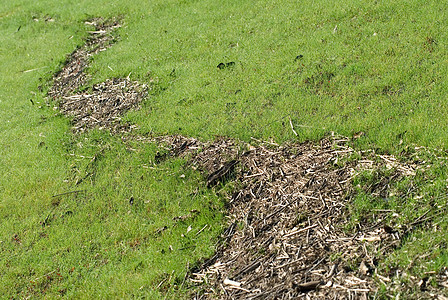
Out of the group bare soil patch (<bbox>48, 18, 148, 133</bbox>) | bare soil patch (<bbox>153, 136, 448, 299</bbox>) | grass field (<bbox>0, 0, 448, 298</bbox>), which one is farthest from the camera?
bare soil patch (<bbox>48, 18, 148, 133</bbox>)

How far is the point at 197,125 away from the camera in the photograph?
8.68m

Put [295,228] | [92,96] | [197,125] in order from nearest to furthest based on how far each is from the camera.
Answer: [295,228], [197,125], [92,96]

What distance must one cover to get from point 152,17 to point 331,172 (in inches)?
335

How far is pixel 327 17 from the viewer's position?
34.4 feet

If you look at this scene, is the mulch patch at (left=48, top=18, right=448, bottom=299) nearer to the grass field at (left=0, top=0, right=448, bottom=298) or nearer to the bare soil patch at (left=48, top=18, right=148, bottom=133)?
the grass field at (left=0, top=0, right=448, bottom=298)

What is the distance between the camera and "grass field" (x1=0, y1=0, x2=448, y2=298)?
6.53 meters

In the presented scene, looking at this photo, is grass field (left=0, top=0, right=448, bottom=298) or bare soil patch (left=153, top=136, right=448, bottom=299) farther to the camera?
grass field (left=0, top=0, right=448, bottom=298)

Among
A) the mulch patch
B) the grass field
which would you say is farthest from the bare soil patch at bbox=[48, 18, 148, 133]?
the mulch patch

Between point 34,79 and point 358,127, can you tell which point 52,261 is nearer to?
point 358,127

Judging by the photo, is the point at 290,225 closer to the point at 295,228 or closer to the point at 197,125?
the point at 295,228

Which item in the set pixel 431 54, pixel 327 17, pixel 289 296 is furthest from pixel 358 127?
pixel 327 17

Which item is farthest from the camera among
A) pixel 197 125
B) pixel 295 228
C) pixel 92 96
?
pixel 92 96

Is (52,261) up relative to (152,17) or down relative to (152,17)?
down

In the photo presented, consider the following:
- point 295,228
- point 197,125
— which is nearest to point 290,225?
point 295,228
